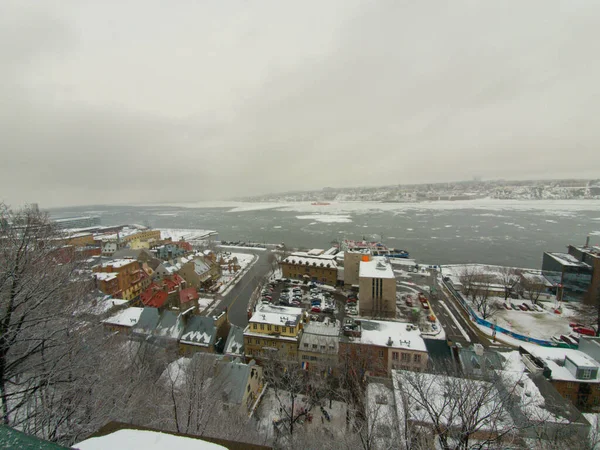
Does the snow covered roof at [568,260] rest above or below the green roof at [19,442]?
below

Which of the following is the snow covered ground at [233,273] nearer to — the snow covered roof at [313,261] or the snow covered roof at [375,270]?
the snow covered roof at [313,261]

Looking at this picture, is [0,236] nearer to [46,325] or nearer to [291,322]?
[46,325]

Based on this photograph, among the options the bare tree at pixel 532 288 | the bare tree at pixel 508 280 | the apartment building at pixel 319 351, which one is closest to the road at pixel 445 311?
the bare tree at pixel 508 280

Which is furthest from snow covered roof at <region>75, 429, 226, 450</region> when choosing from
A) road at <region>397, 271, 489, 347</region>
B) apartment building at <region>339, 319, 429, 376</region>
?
road at <region>397, 271, 489, 347</region>

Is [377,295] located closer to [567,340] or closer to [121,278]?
[567,340]

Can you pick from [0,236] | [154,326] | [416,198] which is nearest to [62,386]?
[0,236]
